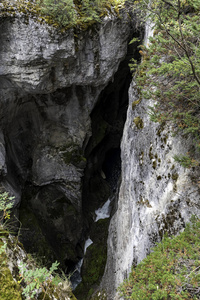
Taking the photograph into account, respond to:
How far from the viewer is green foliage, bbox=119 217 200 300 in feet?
7.66

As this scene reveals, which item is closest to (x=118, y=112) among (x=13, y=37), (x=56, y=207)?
(x=56, y=207)

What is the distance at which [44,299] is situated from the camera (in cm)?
293

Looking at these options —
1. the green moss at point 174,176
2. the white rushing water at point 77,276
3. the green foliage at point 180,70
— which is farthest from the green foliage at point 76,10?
the white rushing water at point 77,276

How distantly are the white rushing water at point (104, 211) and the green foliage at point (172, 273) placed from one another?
39.1 ft

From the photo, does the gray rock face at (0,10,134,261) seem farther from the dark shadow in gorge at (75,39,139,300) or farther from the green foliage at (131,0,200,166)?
the green foliage at (131,0,200,166)

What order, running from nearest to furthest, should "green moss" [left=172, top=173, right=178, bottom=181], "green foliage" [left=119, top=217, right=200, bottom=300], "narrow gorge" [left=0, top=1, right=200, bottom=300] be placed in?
"green foliage" [left=119, top=217, right=200, bottom=300] → "green moss" [left=172, top=173, right=178, bottom=181] → "narrow gorge" [left=0, top=1, right=200, bottom=300]

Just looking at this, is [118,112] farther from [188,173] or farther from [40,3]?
[188,173]

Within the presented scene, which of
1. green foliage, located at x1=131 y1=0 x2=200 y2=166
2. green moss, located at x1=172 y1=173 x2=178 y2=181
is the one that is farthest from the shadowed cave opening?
green moss, located at x1=172 y1=173 x2=178 y2=181

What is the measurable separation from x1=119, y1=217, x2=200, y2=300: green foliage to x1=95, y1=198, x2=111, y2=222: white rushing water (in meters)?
11.9

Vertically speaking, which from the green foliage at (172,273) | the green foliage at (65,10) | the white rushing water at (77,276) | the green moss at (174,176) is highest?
the green foliage at (65,10)

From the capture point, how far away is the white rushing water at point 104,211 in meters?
14.6

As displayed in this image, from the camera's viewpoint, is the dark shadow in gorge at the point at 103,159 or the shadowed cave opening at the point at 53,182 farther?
the dark shadow in gorge at the point at 103,159

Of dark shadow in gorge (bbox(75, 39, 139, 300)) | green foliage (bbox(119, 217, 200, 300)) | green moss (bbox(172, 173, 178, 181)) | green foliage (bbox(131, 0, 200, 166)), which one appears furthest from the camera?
dark shadow in gorge (bbox(75, 39, 139, 300))

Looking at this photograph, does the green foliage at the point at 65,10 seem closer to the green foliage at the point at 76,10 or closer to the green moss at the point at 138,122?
the green foliage at the point at 76,10
